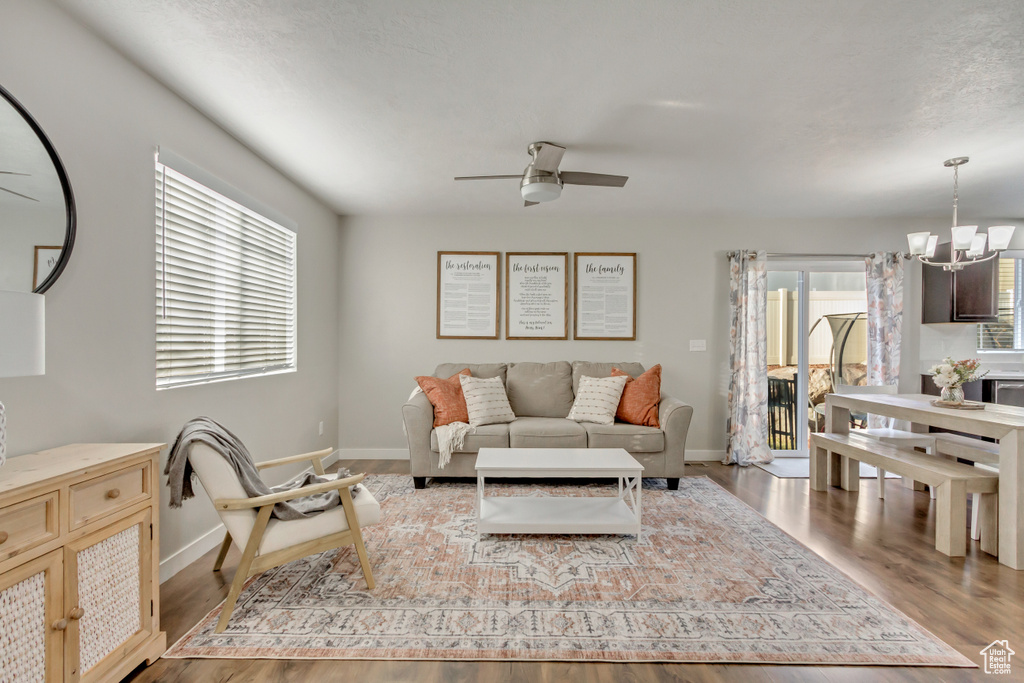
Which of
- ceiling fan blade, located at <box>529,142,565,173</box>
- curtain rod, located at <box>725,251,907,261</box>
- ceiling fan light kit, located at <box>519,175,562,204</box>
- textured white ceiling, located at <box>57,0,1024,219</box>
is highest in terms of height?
textured white ceiling, located at <box>57,0,1024,219</box>

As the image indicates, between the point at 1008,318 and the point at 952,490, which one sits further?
the point at 1008,318

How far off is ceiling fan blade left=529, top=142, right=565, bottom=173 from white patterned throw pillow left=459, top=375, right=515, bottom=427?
6.55 feet

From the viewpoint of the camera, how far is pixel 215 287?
2.93 m

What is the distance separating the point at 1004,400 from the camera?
4.57m

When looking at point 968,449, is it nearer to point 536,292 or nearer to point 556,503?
point 556,503

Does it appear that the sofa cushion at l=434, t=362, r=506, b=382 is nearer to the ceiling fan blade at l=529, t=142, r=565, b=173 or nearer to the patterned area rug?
the patterned area rug

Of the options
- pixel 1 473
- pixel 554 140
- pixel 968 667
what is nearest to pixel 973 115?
pixel 554 140

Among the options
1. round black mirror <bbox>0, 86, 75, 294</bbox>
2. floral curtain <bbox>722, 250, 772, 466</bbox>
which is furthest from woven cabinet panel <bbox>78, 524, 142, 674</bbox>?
floral curtain <bbox>722, 250, 772, 466</bbox>

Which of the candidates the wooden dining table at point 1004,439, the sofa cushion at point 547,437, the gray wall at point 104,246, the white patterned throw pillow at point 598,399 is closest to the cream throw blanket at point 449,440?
the sofa cushion at point 547,437

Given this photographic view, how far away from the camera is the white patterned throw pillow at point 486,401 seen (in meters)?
4.20

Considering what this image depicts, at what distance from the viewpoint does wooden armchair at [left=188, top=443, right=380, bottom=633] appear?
80.3 inches

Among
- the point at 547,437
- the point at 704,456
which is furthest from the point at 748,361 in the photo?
the point at 547,437

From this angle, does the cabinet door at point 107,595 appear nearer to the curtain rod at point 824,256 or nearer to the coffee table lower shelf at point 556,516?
the coffee table lower shelf at point 556,516

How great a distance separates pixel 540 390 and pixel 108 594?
345 cm
